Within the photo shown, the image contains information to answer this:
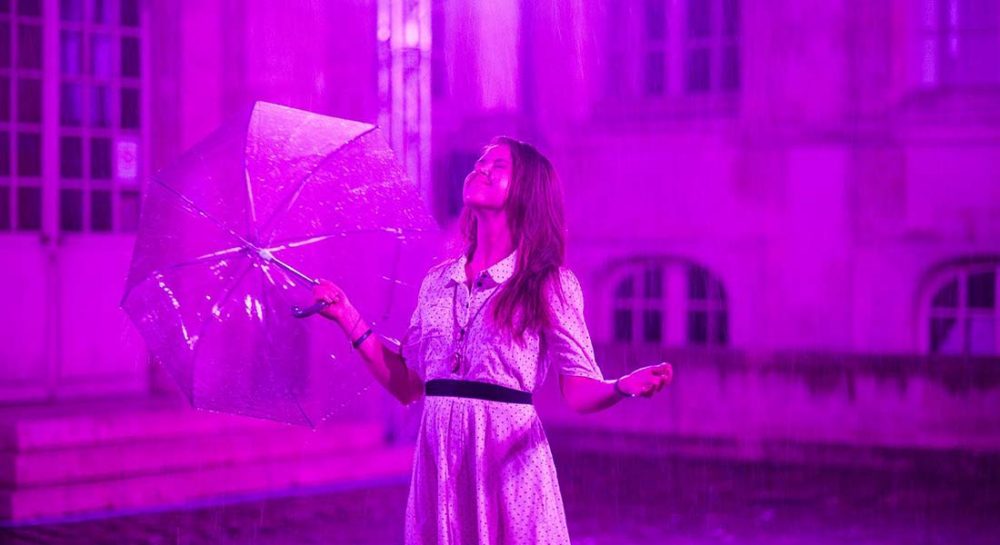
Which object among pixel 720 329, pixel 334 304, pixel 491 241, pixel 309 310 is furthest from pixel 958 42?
pixel 309 310

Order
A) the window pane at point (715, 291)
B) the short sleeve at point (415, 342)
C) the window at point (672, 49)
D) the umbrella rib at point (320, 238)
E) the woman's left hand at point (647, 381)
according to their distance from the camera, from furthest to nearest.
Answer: the window at point (672, 49), the window pane at point (715, 291), the umbrella rib at point (320, 238), the short sleeve at point (415, 342), the woman's left hand at point (647, 381)

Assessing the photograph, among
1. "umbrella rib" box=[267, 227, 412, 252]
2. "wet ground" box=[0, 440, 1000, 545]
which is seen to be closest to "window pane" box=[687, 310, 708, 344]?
"wet ground" box=[0, 440, 1000, 545]

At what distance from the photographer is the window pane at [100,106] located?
12.5m

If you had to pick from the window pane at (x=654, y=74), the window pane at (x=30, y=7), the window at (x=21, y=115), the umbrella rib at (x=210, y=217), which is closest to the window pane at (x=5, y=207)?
the window at (x=21, y=115)

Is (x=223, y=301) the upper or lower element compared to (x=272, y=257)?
lower

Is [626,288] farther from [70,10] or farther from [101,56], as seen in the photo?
[70,10]

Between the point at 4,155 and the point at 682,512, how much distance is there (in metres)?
6.12

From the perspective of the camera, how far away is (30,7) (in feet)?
39.7

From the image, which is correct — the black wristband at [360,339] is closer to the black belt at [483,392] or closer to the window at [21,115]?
the black belt at [483,392]

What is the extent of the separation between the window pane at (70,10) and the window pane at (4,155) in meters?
1.11

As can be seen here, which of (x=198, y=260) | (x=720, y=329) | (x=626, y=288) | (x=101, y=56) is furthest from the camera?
(x=626, y=288)

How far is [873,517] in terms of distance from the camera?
34.5ft

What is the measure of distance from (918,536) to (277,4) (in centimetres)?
668

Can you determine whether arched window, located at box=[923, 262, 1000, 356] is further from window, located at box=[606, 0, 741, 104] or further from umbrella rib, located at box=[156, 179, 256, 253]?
umbrella rib, located at box=[156, 179, 256, 253]
